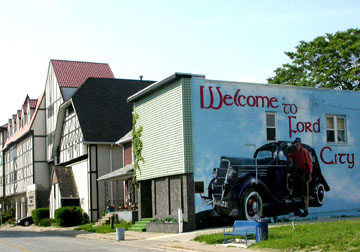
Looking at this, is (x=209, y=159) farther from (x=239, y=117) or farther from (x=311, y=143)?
(x=311, y=143)

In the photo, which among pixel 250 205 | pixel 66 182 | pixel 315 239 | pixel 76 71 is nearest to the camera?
pixel 315 239

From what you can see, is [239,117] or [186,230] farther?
[239,117]

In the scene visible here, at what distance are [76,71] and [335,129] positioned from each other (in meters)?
32.0

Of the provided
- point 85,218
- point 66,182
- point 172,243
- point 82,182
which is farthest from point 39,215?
point 172,243

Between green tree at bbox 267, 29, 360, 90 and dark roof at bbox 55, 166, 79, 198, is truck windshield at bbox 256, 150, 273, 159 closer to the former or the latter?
green tree at bbox 267, 29, 360, 90

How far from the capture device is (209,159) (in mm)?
28688

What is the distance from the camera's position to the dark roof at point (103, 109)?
1813 inches

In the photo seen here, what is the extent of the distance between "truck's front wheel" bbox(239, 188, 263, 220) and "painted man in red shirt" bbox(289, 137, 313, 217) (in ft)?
9.19

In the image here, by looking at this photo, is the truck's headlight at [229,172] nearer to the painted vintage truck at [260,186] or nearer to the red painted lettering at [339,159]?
the painted vintage truck at [260,186]

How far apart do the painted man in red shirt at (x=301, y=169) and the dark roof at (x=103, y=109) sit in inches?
764

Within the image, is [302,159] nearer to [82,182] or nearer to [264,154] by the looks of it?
[264,154]

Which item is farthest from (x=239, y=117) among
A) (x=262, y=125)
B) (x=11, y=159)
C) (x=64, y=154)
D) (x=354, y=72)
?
(x=11, y=159)

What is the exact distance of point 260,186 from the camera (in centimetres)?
2941

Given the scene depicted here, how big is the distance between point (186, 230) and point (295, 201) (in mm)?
6772
